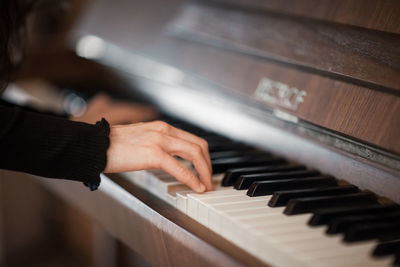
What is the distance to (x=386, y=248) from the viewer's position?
0.69m

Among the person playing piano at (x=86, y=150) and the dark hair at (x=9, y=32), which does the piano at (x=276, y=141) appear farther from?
the dark hair at (x=9, y=32)

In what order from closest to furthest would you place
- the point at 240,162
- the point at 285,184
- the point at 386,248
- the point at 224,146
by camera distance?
the point at 386,248 < the point at 285,184 < the point at 240,162 < the point at 224,146

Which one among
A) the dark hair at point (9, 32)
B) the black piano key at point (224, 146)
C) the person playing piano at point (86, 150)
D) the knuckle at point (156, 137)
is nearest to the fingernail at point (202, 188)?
the person playing piano at point (86, 150)

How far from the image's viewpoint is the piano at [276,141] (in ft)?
2.43

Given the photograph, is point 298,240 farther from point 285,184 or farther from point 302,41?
point 302,41

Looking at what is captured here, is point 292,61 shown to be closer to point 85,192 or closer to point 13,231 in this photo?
point 85,192

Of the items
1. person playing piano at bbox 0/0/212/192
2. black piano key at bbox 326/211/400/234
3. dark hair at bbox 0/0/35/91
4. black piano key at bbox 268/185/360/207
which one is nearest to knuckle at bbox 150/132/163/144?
person playing piano at bbox 0/0/212/192

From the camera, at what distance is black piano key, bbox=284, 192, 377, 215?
80 cm

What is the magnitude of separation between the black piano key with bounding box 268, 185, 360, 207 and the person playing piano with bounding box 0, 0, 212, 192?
14 cm

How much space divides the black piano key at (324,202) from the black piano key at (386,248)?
0.14m

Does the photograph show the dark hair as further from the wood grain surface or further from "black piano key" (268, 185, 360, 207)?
"black piano key" (268, 185, 360, 207)

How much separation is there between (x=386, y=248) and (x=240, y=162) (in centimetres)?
41

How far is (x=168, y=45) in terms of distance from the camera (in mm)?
1471

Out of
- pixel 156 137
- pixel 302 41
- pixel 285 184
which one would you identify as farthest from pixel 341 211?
pixel 302 41
